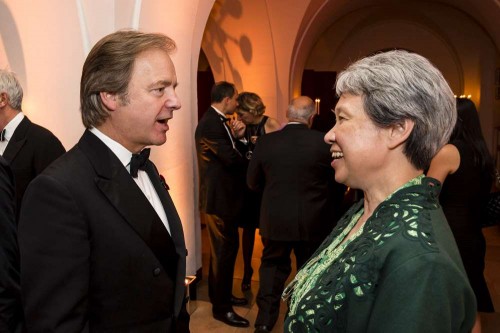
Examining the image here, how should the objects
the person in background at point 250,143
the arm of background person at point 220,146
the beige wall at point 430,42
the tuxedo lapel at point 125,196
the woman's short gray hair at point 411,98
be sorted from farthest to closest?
1. the beige wall at point 430,42
2. the person in background at point 250,143
3. the arm of background person at point 220,146
4. the tuxedo lapel at point 125,196
5. the woman's short gray hair at point 411,98

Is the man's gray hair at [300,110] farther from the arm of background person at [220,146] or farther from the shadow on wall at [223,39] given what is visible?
the shadow on wall at [223,39]

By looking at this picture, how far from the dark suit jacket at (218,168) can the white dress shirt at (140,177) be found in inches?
96.8

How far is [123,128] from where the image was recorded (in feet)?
5.80

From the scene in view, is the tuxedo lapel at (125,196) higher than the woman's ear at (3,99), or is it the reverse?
the woman's ear at (3,99)

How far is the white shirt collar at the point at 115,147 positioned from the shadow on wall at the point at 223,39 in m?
6.47

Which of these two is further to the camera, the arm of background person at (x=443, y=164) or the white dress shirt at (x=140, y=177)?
the arm of background person at (x=443, y=164)

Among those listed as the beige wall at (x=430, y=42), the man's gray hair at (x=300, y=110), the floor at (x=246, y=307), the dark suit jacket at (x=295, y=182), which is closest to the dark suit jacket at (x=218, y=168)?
the dark suit jacket at (x=295, y=182)

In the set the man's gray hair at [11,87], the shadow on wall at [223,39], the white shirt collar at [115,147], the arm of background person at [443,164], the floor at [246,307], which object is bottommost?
the floor at [246,307]

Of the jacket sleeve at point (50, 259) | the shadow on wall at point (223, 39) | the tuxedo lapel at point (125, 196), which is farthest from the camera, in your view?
the shadow on wall at point (223, 39)

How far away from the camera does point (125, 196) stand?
1.67m

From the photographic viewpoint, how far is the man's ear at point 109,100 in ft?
5.69

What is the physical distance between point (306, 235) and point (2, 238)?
3048 millimetres

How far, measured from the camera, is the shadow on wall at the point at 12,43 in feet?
10.8

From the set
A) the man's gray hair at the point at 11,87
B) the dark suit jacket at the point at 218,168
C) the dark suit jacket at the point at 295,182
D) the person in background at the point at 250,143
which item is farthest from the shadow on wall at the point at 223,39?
the man's gray hair at the point at 11,87
